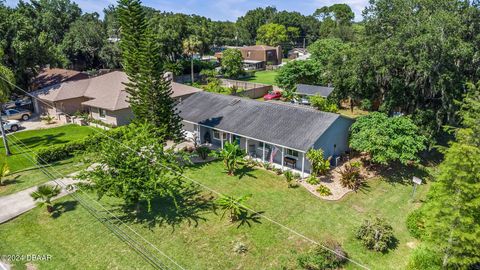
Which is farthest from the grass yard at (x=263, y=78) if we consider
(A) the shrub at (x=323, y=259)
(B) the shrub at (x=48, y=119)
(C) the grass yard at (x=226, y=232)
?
(A) the shrub at (x=323, y=259)

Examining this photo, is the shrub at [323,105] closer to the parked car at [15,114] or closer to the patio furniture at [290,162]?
the patio furniture at [290,162]

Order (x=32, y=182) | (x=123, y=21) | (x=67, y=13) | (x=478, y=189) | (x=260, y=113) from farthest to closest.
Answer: (x=67, y=13), (x=260, y=113), (x=123, y=21), (x=32, y=182), (x=478, y=189)

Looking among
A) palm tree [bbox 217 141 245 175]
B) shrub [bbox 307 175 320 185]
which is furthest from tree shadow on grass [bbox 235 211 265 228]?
palm tree [bbox 217 141 245 175]

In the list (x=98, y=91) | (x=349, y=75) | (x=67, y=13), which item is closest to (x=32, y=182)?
(x=98, y=91)

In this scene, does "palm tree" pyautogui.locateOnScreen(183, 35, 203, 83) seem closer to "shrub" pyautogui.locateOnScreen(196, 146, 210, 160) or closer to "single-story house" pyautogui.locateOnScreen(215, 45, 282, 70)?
"single-story house" pyautogui.locateOnScreen(215, 45, 282, 70)

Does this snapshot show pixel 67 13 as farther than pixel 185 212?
Yes

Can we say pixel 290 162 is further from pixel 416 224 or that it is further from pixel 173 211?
pixel 173 211

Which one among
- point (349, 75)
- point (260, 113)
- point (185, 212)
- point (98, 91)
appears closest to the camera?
point (185, 212)

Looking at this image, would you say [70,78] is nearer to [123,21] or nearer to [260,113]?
[123,21]

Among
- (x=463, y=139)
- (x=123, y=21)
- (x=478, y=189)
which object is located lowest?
(x=478, y=189)
